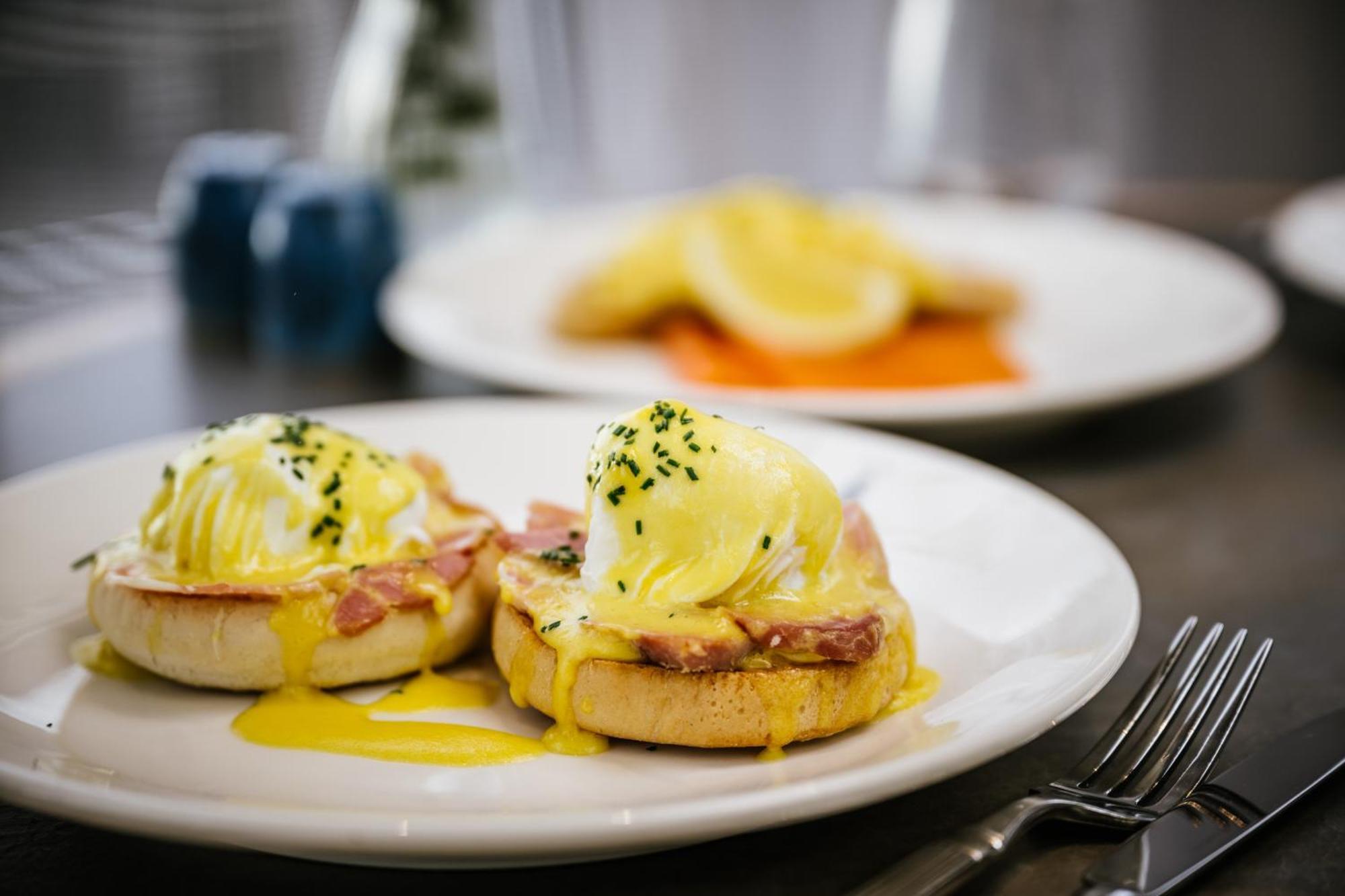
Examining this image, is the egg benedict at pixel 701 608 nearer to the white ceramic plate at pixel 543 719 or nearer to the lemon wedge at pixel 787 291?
the white ceramic plate at pixel 543 719

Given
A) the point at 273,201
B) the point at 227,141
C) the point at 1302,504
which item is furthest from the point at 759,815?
the point at 227,141

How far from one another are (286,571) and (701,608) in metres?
0.57

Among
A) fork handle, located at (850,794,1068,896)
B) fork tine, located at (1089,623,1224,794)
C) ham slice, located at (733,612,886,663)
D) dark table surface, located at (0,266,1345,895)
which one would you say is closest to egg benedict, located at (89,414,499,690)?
dark table surface, located at (0,266,1345,895)

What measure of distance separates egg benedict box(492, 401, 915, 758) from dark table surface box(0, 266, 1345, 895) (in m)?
0.15

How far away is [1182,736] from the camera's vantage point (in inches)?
60.1

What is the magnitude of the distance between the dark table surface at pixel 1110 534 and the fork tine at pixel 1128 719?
0.07 metres

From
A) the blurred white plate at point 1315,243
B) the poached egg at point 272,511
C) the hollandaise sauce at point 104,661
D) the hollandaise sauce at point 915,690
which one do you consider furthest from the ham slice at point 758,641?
the blurred white plate at point 1315,243

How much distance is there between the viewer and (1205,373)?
2893 mm

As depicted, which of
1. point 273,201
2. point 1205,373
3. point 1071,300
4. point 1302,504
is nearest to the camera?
point 1302,504

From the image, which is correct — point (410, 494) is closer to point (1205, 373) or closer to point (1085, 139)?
point (1205, 373)

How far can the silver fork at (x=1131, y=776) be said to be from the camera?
1.22 meters

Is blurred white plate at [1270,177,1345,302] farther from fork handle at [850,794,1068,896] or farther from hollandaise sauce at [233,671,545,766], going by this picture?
hollandaise sauce at [233,671,545,766]

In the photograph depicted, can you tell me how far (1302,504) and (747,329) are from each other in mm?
1440

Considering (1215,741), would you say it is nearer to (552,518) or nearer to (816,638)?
(816,638)
